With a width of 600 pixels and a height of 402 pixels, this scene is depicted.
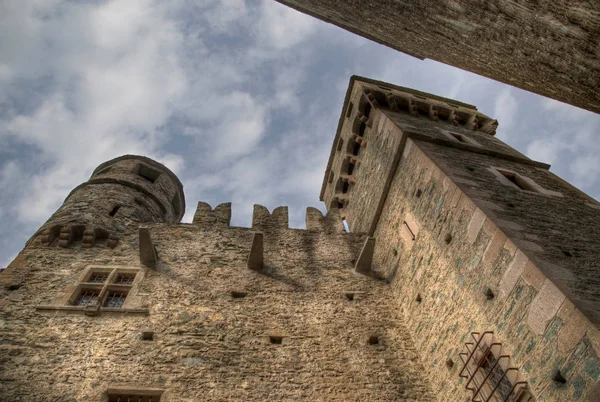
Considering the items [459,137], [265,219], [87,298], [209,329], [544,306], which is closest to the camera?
[544,306]

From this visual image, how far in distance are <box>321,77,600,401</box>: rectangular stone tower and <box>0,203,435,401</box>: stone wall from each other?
87cm

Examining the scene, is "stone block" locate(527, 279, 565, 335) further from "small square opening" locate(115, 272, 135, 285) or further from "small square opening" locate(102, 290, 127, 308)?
"small square opening" locate(115, 272, 135, 285)

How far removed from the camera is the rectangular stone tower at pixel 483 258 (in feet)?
15.3

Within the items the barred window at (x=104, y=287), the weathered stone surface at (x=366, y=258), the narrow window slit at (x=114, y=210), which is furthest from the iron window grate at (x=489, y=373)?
the narrow window slit at (x=114, y=210)

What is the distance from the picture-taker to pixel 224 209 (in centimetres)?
1147

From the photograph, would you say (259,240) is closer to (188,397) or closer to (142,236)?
(142,236)

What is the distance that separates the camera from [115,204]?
1106 cm

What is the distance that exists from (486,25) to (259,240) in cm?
688

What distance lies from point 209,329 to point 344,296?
269cm

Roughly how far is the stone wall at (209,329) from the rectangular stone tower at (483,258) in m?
0.87

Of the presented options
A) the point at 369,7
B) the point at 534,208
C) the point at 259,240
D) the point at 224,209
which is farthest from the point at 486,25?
the point at 224,209

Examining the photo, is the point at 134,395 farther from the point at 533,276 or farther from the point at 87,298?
the point at 533,276

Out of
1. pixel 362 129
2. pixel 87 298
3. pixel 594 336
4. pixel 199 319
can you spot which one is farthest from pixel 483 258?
pixel 362 129

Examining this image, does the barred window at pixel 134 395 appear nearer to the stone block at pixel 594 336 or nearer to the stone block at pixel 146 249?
the stone block at pixel 146 249
